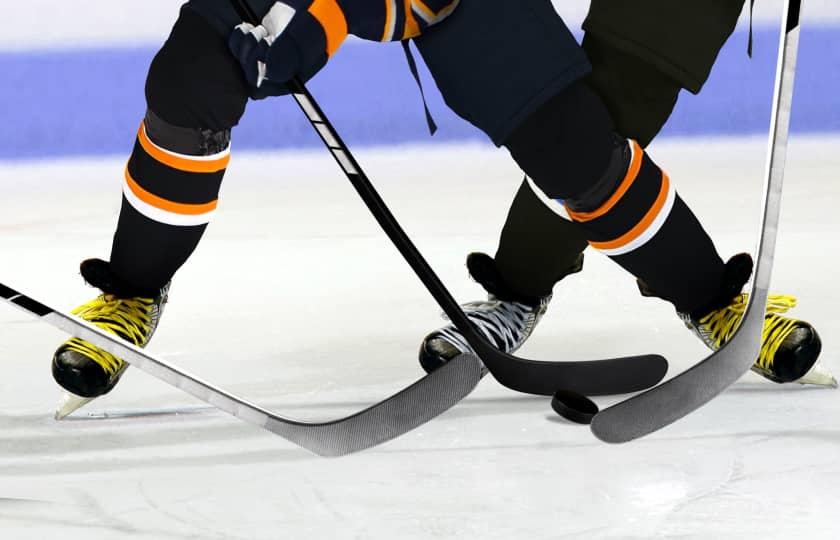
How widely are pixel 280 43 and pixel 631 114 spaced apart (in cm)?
39

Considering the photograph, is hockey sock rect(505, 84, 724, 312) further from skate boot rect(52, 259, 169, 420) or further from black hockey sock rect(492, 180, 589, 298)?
skate boot rect(52, 259, 169, 420)

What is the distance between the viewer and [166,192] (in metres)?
1.27

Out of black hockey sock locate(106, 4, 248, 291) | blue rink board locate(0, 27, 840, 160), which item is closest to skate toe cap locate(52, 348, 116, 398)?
black hockey sock locate(106, 4, 248, 291)

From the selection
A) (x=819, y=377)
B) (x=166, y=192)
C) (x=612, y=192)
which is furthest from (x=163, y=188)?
(x=819, y=377)

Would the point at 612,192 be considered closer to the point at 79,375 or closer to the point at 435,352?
the point at 435,352

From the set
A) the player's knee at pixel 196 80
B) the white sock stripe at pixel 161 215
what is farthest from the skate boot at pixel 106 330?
the player's knee at pixel 196 80

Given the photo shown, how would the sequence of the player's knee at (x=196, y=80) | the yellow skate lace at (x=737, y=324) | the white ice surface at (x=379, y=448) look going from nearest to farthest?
the white ice surface at (x=379, y=448) → the player's knee at (x=196, y=80) → the yellow skate lace at (x=737, y=324)

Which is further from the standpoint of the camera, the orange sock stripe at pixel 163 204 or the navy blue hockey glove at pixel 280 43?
the orange sock stripe at pixel 163 204

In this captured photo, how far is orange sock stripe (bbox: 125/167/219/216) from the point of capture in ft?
4.18

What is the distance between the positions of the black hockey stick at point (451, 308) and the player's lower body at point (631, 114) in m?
0.12

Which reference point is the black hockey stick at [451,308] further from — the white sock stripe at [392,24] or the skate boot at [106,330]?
the skate boot at [106,330]

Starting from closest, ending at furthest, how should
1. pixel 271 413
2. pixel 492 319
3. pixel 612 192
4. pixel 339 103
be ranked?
pixel 271 413 < pixel 612 192 < pixel 492 319 < pixel 339 103

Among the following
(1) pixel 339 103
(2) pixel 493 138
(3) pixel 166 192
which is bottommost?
(1) pixel 339 103

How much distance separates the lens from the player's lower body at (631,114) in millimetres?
1156
